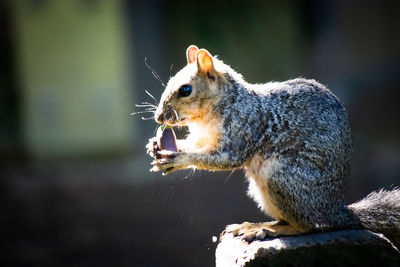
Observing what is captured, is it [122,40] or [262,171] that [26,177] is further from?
[262,171]

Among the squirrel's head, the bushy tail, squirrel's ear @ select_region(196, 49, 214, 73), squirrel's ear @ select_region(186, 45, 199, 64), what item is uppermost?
squirrel's ear @ select_region(186, 45, 199, 64)

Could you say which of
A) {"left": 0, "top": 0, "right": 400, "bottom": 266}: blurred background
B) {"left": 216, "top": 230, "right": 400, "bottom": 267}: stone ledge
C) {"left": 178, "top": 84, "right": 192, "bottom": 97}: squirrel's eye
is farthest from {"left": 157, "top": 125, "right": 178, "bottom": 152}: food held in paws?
{"left": 0, "top": 0, "right": 400, "bottom": 266}: blurred background

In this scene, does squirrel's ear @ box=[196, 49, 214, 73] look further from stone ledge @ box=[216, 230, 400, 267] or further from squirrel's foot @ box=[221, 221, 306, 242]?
stone ledge @ box=[216, 230, 400, 267]

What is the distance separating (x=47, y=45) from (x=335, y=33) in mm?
5036

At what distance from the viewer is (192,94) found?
3.44 meters

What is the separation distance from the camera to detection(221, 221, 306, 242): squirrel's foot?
3.17 metres

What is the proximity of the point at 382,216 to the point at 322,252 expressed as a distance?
0.45 m

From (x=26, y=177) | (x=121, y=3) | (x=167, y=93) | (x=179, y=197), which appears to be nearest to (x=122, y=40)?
(x=121, y=3)

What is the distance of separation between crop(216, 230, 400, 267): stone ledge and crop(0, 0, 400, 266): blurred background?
4118mm

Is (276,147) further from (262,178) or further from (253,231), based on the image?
(253,231)

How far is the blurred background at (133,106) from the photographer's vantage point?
790 centimetres

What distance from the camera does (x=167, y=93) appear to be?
3.44 meters

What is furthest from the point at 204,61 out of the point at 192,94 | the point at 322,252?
the point at 322,252

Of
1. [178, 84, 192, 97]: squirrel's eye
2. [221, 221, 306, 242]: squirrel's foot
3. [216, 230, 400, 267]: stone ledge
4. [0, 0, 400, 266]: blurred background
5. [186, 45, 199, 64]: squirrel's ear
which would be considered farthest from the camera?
[0, 0, 400, 266]: blurred background
